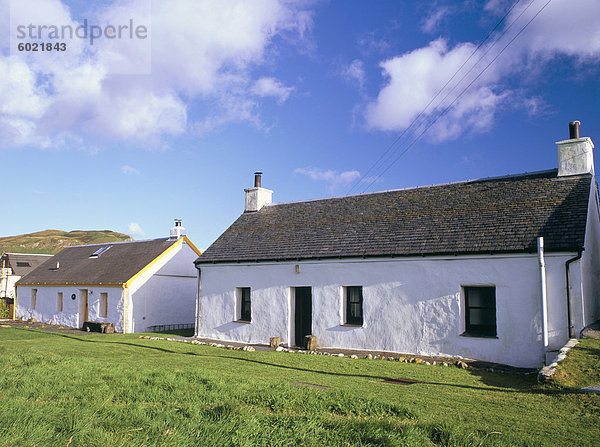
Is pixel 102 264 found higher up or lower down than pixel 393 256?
higher up

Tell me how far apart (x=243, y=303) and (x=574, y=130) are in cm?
1433

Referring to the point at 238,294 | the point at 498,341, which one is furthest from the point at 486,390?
the point at 238,294

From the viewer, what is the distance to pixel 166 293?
1035 inches

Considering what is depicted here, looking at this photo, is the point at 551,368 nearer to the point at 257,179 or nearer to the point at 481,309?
the point at 481,309

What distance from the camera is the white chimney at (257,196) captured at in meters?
24.4

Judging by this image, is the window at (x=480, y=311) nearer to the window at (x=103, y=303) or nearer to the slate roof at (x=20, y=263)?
the window at (x=103, y=303)

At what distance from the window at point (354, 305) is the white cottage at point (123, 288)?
1270cm

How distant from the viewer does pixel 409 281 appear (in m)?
15.4

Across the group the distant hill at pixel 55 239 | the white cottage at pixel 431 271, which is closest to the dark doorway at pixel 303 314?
the white cottage at pixel 431 271

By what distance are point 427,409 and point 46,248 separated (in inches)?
3949

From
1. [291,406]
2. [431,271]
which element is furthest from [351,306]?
[291,406]

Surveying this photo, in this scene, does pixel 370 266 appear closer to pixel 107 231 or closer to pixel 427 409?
pixel 427 409

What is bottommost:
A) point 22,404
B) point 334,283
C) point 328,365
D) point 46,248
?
point 328,365

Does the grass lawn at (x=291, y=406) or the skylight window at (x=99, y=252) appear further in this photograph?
the skylight window at (x=99, y=252)
